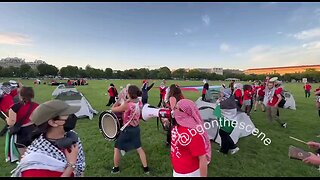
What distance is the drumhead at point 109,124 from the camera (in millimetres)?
4953

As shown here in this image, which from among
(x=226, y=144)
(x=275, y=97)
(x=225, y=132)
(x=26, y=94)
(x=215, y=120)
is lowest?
(x=226, y=144)

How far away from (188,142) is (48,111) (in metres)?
1.57

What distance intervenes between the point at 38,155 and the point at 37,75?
5918 inches

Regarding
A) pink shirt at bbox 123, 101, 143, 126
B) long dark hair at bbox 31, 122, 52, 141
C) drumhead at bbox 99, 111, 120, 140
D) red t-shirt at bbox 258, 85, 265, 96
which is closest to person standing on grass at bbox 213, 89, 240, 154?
Answer: pink shirt at bbox 123, 101, 143, 126

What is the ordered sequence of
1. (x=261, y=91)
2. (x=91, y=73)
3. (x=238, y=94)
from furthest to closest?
(x=91, y=73), (x=261, y=91), (x=238, y=94)

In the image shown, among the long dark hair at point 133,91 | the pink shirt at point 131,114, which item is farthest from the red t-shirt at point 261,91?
the long dark hair at point 133,91

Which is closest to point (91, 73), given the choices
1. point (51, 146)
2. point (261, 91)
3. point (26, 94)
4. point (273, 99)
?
point (261, 91)

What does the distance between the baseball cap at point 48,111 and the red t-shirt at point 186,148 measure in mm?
1335

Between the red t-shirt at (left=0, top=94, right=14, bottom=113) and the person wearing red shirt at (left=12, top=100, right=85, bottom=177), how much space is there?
7543mm

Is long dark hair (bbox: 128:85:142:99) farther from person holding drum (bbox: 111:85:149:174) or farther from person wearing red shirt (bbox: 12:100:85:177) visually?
person wearing red shirt (bbox: 12:100:85:177)

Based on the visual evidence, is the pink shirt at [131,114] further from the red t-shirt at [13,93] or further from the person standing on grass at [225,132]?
the red t-shirt at [13,93]

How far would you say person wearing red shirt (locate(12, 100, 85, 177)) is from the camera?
2.00m

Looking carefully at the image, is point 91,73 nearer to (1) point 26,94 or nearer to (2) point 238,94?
(2) point 238,94

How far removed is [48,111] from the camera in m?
2.15
